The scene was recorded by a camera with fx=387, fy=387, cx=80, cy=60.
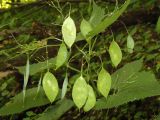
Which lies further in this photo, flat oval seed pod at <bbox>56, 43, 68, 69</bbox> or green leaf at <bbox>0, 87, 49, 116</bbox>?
green leaf at <bbox>0, 87, 49, 116</bbox>

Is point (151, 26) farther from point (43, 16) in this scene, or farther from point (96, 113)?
point (43, 16)

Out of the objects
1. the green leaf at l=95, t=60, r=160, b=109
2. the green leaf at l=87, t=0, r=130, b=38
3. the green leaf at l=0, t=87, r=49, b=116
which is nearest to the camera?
the green leaf at l=87, t=0, r=130, b=38

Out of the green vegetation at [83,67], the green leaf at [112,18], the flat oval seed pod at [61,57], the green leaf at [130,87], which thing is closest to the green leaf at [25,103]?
the green vegetation at [83,67]

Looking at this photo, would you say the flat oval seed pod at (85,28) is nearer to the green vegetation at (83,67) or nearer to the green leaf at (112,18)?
the green vegetation at (83,67)

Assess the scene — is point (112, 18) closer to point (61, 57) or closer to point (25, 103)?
point (61, 57)

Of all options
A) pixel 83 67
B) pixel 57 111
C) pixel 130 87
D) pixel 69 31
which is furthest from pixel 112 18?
pixel 83 67

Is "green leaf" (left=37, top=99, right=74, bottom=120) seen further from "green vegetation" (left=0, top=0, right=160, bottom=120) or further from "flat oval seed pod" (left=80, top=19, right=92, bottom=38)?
"flat oval seed pod" (left=80, top=19, right=92, bottom=38)

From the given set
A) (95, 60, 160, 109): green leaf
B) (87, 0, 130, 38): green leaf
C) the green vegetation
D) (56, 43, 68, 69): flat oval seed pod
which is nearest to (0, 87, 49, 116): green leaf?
the green vegetation
